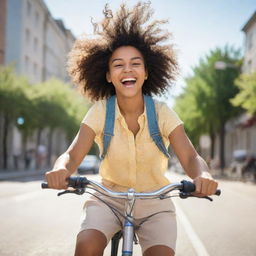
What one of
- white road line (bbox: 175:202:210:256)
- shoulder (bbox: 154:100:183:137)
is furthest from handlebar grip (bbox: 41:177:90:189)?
white road line (bbox: 175:202:210:256)

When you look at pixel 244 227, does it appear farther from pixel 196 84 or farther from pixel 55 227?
pixel 196 84

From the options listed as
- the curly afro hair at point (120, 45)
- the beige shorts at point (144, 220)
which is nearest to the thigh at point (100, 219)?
the beige shorts at point (144, 220)

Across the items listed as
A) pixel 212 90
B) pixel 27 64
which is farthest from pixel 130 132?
pixel 27 64

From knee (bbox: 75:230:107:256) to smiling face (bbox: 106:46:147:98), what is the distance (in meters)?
0.96

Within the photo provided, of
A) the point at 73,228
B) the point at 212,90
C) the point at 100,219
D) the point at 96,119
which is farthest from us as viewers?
the point at 212,90

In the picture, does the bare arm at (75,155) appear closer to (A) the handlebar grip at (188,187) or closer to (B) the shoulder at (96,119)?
(B) the shoulder at (96,119)

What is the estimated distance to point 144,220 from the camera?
336 cm

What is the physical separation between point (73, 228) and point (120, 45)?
5.37 meters

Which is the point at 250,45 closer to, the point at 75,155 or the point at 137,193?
the point at 75,155

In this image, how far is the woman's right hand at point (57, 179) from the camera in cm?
290

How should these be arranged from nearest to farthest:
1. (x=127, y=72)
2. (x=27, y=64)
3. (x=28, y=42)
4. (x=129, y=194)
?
1. (x=129, y=194)
2. (x=127, y=72)
3. (x=28, y=42)
4. (x=27, y=64)

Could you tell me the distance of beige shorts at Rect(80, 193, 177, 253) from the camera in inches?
124

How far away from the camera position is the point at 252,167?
1246 inches

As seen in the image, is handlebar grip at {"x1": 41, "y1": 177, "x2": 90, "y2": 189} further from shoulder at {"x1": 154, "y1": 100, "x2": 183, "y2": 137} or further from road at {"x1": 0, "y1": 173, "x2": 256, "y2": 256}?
road at {"x1": 0, "y1": 173, "x2": 256, "y2": 256}
